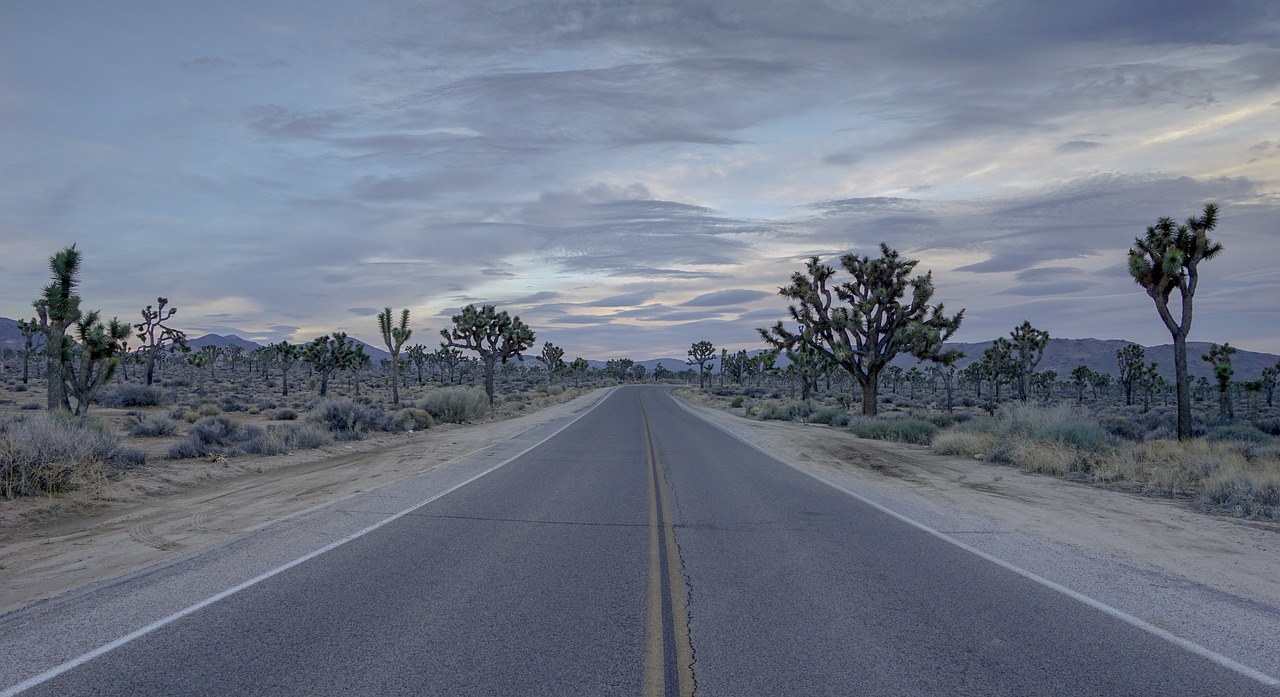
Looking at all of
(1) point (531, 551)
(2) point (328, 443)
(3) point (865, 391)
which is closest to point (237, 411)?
(2) point (328, 443)

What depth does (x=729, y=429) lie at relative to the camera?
30.4 metres

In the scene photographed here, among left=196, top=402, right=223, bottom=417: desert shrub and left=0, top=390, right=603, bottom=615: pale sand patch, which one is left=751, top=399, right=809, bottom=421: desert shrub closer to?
left=0, top=390, right=603, bottom=615: pale sand patch

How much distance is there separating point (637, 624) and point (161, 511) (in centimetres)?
883

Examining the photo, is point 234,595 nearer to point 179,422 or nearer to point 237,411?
point 179,422

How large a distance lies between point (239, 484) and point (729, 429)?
772 inches

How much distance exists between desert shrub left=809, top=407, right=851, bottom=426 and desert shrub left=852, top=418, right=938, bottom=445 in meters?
5.10

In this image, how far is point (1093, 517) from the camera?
11047 millimetres

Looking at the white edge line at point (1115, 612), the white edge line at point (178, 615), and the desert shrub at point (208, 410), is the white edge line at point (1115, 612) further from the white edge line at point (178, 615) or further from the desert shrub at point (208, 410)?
the desert shrub at point (208, 410)

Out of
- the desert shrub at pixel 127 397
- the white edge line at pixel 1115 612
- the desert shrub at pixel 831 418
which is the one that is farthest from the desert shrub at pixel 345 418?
the white edge line at pixel 1115 612

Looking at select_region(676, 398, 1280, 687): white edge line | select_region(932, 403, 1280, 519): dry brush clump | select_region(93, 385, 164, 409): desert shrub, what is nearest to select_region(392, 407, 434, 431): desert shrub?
select_region(93, 385, 164, 409): desert shrub

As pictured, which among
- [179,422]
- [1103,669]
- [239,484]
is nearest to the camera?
[1103,669]

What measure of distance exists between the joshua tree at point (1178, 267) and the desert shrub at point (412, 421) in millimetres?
24583

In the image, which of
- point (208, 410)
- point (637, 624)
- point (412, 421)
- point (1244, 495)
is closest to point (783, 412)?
point (412, 421)

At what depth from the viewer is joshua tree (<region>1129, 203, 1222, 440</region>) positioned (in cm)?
2144
